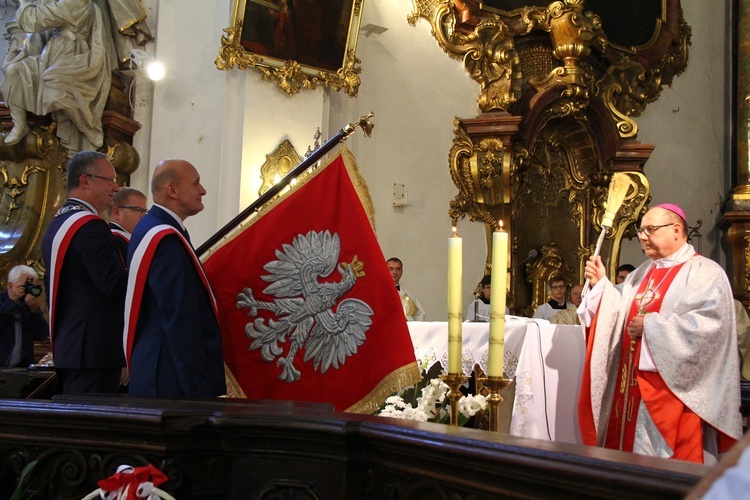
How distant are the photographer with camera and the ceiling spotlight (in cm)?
241

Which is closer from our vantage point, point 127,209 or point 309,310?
point 309,310

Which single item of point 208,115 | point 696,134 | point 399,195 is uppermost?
point 696,134

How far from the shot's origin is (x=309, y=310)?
128 inches

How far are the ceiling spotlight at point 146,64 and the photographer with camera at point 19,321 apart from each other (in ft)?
7.91

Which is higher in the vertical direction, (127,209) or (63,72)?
(63,72)

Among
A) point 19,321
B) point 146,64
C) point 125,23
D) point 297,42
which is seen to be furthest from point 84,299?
point 297,42

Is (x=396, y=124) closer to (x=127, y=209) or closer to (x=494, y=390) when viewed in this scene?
(x=127, y=209)

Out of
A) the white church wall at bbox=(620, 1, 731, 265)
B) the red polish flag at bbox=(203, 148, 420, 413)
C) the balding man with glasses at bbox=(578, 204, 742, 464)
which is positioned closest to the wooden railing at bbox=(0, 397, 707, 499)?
the red polish flag at bbox=(203, 148, 420, 413)

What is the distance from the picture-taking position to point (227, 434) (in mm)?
1946

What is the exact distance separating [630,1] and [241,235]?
781cm

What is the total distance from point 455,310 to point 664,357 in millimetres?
1734

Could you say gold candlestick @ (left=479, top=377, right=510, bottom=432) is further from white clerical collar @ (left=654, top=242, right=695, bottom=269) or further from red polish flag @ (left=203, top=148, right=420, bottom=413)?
white clerical collar @ (left=654, top=242, right=695, bottom=269)

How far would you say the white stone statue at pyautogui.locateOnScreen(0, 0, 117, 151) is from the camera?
6.62 meters

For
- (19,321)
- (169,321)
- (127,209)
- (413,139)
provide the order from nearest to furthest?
1. (169,321)
2. (127,209)
3. (19,321)
4. (413,139)
